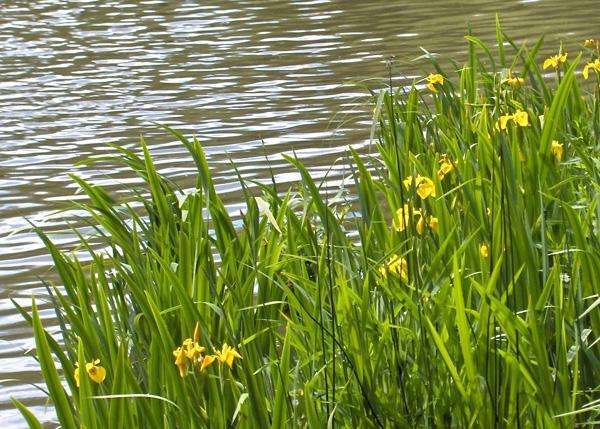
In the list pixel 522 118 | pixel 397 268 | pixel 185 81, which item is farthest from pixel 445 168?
pixel 185 81

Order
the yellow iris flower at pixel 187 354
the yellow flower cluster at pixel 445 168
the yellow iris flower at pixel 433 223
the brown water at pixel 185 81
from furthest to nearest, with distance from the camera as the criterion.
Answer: the brown water at pixel 185 81 → the yellow flower cluster at pixel 445 168 → the yellow iris flower at pixel 433 223 → the yellow iris flower at pixel 187 354

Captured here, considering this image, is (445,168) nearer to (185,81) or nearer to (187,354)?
(187,354)

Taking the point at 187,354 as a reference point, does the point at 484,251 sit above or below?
below

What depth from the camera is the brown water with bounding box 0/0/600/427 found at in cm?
644

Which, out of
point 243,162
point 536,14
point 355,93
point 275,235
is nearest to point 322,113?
point 355,93

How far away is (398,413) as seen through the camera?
258 cm

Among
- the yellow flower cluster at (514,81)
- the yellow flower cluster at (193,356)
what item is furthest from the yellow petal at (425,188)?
the yellow flower cluster at (514,81)

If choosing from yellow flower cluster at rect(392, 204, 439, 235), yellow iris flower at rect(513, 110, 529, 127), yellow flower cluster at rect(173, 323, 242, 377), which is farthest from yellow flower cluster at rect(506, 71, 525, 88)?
yellow flower cluster at rect(173, 323, 242, 377)

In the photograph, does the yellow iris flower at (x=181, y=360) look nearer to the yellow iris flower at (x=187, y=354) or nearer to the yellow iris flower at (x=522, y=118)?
the yellow iris flower at (x=187, y=354)

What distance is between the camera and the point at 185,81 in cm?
941

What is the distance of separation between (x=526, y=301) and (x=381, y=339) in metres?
0.43

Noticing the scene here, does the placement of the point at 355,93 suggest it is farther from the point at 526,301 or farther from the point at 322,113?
the point at 526,301

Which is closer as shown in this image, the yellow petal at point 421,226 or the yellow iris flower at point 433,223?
the yellow petal at point 421,226

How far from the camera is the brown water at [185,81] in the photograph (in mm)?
6438
